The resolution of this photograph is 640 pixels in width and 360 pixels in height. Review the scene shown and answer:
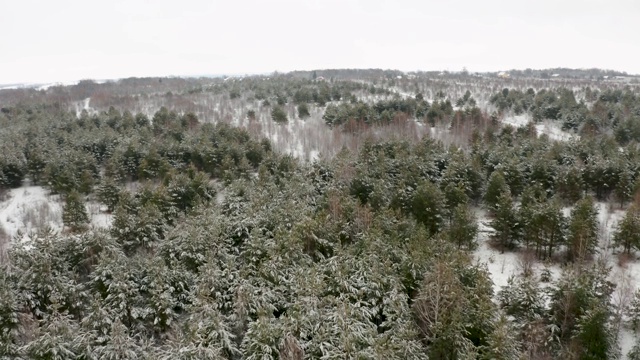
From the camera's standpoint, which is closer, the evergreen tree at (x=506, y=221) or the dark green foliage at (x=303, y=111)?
the evergreen tree at (x=506, y=221)

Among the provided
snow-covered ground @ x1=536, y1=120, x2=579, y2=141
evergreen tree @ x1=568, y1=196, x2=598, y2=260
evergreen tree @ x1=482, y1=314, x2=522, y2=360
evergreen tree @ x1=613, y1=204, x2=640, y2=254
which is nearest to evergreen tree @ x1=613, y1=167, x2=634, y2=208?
evergreen tree @ x1=613, y1=204, x2=640, y2=254

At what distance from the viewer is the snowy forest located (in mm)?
17938

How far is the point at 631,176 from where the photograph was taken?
114ft

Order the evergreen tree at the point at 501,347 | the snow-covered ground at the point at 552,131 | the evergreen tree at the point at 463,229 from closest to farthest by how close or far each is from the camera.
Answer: the evergreen tree at the point at 501,347 → the evergreen tree at the point at 463,229 → the snow-covered ground at the point at 552,131

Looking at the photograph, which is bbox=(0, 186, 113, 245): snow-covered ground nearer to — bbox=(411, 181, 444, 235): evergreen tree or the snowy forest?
the snowy forest

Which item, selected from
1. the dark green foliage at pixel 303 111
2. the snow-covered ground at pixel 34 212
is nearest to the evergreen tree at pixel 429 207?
the snow-covered ground at pixel 34 212

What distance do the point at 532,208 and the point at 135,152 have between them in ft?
134

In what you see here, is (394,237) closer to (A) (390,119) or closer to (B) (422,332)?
(B) (422,332)

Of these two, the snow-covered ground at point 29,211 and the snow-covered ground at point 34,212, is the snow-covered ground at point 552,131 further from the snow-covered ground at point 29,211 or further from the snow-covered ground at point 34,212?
the snow-covered ground at point 29,211

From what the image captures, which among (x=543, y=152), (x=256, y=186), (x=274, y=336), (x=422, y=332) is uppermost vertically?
(x=543, y=152)

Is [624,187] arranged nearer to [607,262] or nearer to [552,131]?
[607,262]

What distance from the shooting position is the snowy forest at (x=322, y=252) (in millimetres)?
17938

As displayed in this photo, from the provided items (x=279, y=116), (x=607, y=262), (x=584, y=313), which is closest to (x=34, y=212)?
(x=584, y=313)

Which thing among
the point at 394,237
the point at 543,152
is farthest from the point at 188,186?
the point at 543,152
